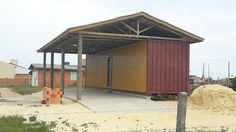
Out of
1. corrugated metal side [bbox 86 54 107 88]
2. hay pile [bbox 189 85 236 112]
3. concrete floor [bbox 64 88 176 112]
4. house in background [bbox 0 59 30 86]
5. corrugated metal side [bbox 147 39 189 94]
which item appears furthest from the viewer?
house in background [bbox 0 59 30 86]

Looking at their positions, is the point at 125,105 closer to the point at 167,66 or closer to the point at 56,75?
the point at 167,66

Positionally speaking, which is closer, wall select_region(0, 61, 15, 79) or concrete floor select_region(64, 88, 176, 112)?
concrete floor select_region(64, 88, 176, 112)

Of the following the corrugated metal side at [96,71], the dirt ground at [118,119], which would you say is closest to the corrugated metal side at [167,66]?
the dirt ground at [118,119]

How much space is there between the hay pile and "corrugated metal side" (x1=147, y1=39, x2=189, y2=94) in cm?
266

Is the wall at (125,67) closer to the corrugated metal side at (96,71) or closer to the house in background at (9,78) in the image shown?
the corrugated metal side at (96,71)

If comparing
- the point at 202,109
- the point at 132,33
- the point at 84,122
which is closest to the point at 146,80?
the point at 132,33

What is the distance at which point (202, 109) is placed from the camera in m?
20.0

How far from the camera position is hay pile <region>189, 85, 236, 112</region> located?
20.2m

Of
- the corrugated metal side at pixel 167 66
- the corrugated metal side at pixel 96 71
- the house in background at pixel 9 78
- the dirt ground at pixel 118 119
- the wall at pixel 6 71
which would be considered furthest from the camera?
the wall at pixel 6 71

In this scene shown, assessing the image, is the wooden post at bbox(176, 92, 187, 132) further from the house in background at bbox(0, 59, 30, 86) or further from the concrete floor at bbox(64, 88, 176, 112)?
the house in background at bbox(0, 59, 30, 86)

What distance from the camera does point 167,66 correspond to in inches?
955

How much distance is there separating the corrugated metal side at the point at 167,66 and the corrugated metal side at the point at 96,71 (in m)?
9.48

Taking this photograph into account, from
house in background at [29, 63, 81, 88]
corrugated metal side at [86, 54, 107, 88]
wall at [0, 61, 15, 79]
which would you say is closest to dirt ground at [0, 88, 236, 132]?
corrugated metal side at [86, 54, 107, 88]

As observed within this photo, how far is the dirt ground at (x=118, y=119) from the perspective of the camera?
1390cm
